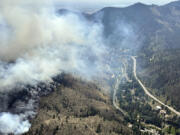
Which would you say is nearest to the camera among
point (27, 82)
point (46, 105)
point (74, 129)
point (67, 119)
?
point (74, 129)

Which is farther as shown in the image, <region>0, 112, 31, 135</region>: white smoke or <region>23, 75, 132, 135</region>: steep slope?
<region>23, 75, 132, 135</region>: steep slope

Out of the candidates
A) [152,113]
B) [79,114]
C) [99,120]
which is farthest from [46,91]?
[152,113]

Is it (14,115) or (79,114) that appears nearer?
(14,115)

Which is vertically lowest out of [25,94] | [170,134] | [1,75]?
[170,134]

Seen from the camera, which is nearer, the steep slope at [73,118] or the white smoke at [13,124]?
the white smoke at [13,124]

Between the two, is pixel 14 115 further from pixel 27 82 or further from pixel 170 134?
pixel 170 134

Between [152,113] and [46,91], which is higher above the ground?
[46,91]

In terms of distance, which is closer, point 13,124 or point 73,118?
point 13,124

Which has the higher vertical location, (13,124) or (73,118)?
(73,118)
